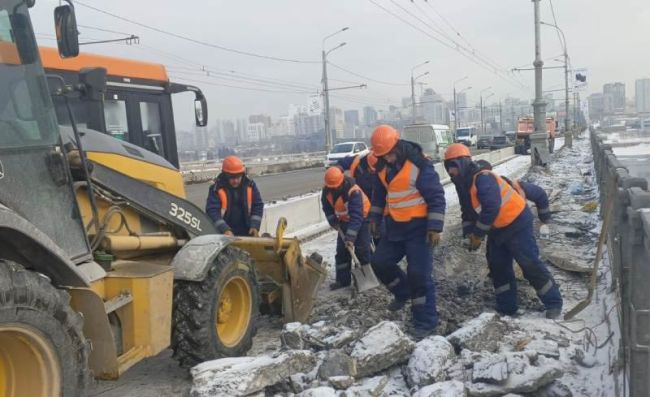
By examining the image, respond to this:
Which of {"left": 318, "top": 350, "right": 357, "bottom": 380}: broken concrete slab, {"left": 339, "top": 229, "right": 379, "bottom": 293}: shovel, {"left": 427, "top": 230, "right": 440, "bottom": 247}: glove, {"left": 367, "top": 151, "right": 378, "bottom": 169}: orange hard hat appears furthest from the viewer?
{"left": 339, "top": 229, "right": 379, "bottom": 293}: shovel

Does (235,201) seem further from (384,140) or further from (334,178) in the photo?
(384,140)

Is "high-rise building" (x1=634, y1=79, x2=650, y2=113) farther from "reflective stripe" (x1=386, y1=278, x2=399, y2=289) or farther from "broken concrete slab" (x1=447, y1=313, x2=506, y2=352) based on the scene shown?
"broken concrete slab" (x1=447, y1=313, x2=506, y2=352)

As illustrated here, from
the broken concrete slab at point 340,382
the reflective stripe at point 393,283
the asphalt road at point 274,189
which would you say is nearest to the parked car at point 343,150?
the asphalt road at point 274,189

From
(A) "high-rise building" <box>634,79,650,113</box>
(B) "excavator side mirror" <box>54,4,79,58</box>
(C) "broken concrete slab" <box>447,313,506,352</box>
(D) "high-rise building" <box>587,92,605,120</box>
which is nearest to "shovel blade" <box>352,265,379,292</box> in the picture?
(C) "broken concrete slab" <box>447,313,506,352</box>

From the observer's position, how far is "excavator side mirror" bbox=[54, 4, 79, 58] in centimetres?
343

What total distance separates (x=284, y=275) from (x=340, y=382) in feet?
6.11

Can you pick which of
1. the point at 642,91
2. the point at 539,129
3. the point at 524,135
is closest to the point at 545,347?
the point at 539,129

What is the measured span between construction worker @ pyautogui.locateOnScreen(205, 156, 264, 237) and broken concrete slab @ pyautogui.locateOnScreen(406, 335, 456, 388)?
261 centimetres

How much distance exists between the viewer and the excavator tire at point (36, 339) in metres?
2.86

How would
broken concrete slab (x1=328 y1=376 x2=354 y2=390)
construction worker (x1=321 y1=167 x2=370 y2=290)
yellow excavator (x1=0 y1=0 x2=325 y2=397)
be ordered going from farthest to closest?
construction worker (x1=321 y1=167 x2=370 y2=290) → broken concrete slab (x1=328 y1=376 x2=354 y2=390) → yellow excavator (x1=0 y1=0 x2=325 y2=397)

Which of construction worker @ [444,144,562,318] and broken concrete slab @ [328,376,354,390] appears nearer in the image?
broken concrete slab @ [328,376,354,390]

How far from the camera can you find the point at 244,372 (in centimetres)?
401

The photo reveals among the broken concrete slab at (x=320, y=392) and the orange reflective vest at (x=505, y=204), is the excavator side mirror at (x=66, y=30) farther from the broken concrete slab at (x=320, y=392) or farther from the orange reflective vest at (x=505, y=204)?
the orange reflective vest at (x=505, y=204)

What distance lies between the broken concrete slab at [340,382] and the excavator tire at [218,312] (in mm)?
968
